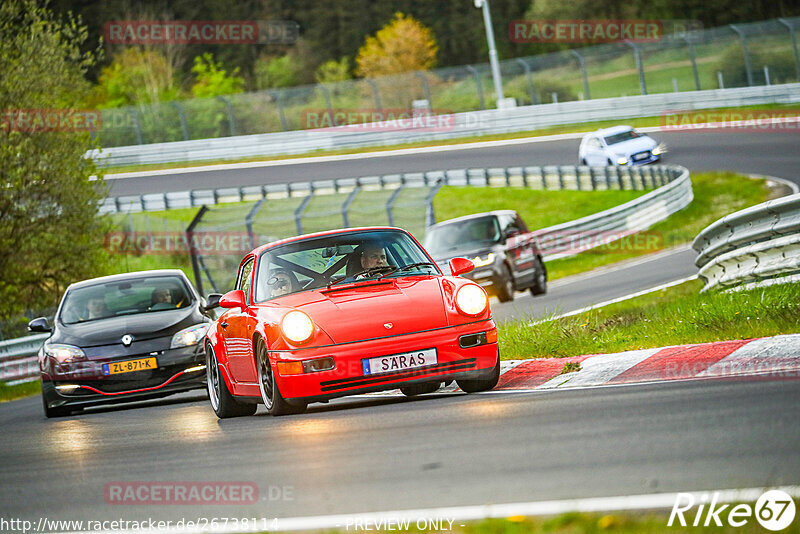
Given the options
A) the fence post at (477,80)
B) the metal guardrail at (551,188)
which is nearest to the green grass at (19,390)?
the metal guardrail at (551,188)

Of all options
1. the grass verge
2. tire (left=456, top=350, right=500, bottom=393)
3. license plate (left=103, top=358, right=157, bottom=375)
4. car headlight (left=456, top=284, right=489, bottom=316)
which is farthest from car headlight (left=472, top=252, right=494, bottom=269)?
the grass verge

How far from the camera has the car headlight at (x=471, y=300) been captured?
874cm

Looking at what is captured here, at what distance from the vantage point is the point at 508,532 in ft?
14.2

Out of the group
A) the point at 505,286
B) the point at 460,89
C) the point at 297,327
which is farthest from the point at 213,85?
the point at 297,327

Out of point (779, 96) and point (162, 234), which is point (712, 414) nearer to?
point (162, 234)

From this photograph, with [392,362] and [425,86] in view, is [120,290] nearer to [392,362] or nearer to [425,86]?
[392,362]

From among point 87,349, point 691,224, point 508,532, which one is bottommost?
point 691,224

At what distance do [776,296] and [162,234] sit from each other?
2409 cm

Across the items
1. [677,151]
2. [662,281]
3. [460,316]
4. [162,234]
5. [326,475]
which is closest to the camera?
[326,475]

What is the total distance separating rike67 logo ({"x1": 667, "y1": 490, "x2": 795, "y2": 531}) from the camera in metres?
4.03

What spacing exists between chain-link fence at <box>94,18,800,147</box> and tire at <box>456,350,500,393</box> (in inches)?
1553

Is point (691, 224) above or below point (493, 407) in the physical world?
below

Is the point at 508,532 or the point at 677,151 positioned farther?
the point at 677,151

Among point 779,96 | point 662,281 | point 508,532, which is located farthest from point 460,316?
point 779,96
